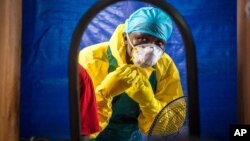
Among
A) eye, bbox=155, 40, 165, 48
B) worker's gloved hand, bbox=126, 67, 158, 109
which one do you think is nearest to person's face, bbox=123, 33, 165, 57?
eye, bbox=155, 40, 165, 48

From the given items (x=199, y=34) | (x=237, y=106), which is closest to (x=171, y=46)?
(x=199, y=34)

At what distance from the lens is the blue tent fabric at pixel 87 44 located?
1.31 m

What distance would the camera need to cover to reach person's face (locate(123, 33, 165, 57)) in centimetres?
126

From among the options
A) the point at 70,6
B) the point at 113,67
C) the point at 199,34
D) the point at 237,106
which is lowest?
the point at 237,106

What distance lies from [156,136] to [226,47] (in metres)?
0.50

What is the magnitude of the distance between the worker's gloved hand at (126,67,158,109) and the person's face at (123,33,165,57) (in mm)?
118

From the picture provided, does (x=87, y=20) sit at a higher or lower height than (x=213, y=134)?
higher

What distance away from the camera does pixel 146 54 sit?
1265mm

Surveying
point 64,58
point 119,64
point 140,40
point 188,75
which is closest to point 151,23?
point 140,40

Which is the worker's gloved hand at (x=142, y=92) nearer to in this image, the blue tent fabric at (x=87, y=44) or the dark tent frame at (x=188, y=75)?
the blue tent fabric at (x=87, y=44)

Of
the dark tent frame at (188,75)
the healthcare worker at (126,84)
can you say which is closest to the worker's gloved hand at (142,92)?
the healthcare worker at (126,84)

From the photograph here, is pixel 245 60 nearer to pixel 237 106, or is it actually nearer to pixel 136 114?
pixel 237 106

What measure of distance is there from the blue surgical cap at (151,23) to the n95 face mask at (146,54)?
0.17 feet

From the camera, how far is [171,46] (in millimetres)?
1320
